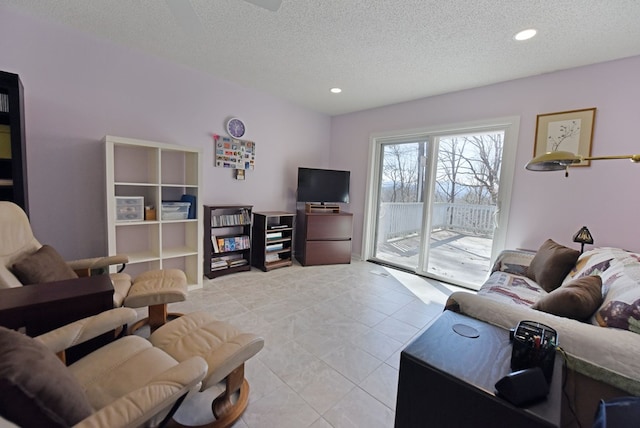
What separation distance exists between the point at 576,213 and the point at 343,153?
3025 mm

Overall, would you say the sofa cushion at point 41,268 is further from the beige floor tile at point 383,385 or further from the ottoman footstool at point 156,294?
the beige floor tile at point 383,385

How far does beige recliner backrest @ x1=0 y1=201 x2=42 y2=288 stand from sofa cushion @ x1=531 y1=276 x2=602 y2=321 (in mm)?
2874

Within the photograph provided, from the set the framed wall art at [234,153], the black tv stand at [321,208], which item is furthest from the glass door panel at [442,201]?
the framed wall art at [234,153]

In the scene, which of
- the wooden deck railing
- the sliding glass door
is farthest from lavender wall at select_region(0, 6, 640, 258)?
the wooden deck railing

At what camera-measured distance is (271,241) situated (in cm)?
370

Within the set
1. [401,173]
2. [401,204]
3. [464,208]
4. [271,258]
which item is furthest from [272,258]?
[464,208]

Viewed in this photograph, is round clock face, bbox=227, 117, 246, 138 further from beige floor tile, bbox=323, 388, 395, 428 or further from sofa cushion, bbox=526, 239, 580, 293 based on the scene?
sofa cushion, bbox=526, 239, 580, 293

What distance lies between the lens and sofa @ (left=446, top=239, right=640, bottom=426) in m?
0.99


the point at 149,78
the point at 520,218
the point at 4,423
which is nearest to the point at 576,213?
the point at 520,218

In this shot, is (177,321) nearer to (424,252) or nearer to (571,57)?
(424,252)

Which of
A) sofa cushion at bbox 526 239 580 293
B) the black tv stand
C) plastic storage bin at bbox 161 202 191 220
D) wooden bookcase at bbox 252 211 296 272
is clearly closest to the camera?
sofa cushion at bbox 526 239 580 293

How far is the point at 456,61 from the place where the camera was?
8.14 ft

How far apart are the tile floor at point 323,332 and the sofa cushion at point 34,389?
0.83m

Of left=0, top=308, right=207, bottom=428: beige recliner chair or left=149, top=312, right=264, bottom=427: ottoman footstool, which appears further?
left=149, top=312, right=264, bottom=427: ottoman footstool
